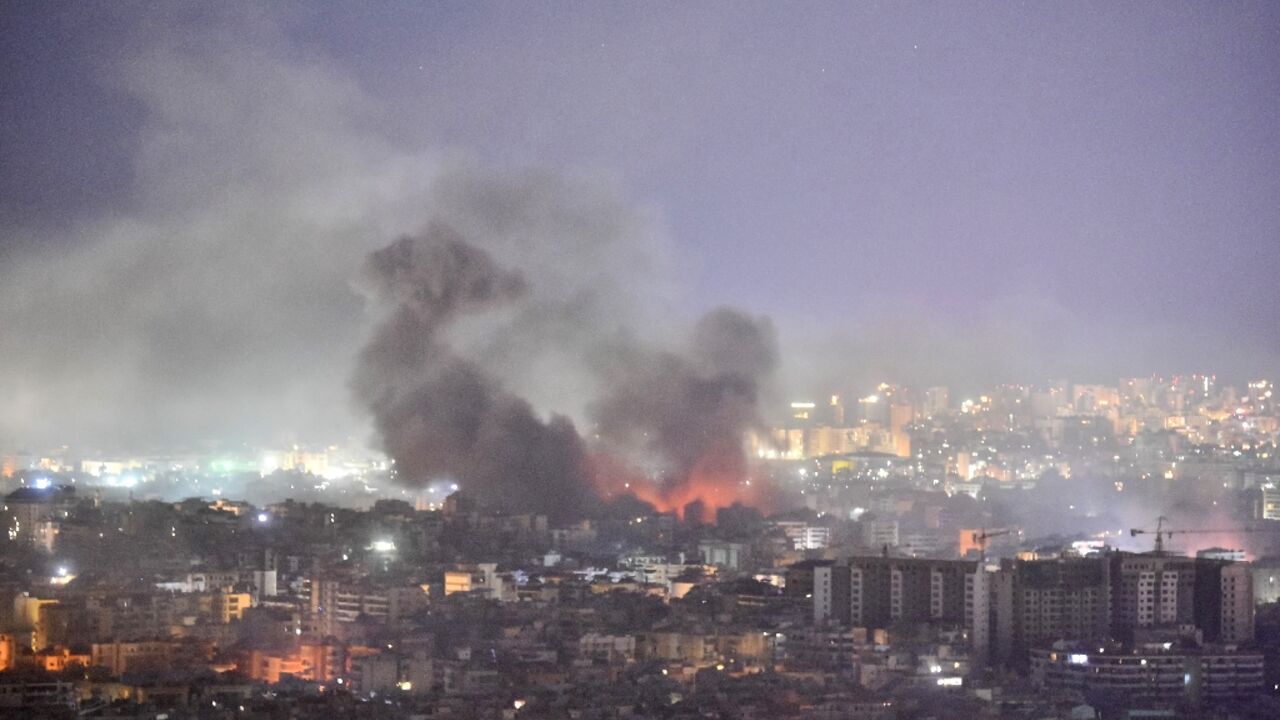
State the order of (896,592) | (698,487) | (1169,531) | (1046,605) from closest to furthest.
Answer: (1046,605), (896,592), (1169,531), (698,487)

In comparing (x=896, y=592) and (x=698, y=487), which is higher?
(x=698, y=487)

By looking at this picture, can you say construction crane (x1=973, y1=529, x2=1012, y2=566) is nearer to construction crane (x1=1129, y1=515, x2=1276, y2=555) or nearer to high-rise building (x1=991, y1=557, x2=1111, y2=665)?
construction crane (x1=1129, y1=515, x2=1276, y2=555)

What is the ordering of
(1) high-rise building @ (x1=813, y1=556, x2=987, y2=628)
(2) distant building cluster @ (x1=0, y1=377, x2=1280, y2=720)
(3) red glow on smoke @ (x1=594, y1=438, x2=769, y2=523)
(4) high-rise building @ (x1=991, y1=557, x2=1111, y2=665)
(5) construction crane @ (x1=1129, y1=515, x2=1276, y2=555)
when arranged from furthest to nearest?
1. (3) red glow on smoke @ (x1=594, y1=438, x2=769, y2=523)
2. (5) construction crane @ (x1=1129, y1=515, x2=1276, y2=555)
3. (1) high-rise building @ (x1=813, y1=556, x2=987, y2=628)
4. (4) high-rise building @ (x1=991, y1=557, x2=1111, y2=665)
5. (2) distant building cluster @ (x1=0, y1=377, x2=1280, y2=720)

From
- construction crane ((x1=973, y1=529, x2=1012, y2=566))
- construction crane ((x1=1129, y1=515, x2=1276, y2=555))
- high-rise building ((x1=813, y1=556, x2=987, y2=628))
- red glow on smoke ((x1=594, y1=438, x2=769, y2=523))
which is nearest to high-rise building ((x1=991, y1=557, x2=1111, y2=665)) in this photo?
high-rise building ((x1=813, y1=556, x2=987, y2=628))

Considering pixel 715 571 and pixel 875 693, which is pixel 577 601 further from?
pixel 875 693

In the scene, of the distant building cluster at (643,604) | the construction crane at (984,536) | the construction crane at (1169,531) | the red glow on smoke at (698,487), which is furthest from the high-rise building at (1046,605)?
the red glow on smoke at (698,487)

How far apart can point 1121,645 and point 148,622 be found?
5700 millimetres

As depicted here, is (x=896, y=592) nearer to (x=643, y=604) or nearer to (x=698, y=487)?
(x=643, y=604)

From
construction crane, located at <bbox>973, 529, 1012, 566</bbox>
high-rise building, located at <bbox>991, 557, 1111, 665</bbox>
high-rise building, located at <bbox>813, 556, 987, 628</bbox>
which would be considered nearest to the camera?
high-rise building, located at <bbox>991, 557, 1111, 665</bbox>

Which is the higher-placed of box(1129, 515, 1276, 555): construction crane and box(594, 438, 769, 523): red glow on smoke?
box(594, 438, 769, 523): red glow on smoke

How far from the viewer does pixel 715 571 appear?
19344 mm

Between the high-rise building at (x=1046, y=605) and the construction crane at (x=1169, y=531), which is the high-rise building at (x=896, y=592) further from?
the construction crane at (x=1169, y=531)

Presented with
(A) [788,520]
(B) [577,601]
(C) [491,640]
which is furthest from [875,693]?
(A) [788,520]

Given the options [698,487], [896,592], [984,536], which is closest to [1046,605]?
[896,592]
